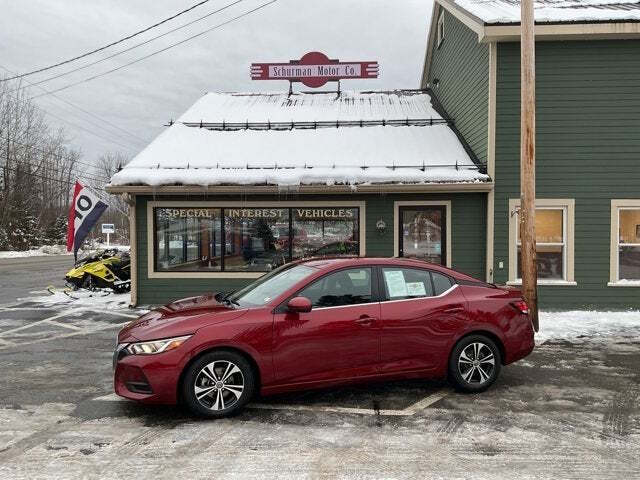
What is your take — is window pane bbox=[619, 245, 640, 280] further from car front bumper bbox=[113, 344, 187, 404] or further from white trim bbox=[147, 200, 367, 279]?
car front bumper bbox=[113, 344, 187, 404]

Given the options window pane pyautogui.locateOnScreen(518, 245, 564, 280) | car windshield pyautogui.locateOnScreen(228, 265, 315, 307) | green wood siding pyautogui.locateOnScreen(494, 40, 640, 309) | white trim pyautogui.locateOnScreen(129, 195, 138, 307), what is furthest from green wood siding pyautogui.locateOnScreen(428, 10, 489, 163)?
white trim pyautogui.locateOnScreen(129, 195, 138, 307)

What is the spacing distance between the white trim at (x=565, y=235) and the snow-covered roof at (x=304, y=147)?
1257 mm

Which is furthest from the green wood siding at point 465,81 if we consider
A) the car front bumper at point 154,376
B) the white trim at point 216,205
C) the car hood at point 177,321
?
the car front bumper at point 154,376

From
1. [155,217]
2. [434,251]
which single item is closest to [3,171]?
[155,217]

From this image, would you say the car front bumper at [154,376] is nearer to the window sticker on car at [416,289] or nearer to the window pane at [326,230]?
the window sticker on car at [416,289]

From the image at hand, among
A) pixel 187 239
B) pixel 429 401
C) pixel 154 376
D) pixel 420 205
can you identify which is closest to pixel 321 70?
pixel 420 205

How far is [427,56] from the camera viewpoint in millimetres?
18578

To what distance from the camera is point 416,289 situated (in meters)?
5.69

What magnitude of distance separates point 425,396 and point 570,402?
1480 mm

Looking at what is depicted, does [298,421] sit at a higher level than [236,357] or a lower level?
lower

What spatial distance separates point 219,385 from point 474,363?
275cm

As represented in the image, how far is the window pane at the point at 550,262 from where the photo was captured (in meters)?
11.3

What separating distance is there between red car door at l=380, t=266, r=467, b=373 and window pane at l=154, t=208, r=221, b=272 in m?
7.17

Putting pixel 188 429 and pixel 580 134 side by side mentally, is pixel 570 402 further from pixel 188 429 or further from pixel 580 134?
pixel 580 134
